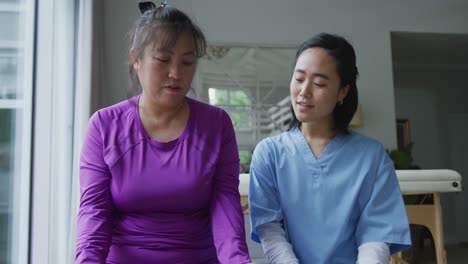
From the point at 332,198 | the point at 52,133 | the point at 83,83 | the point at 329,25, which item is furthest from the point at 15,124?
the point at 329,25

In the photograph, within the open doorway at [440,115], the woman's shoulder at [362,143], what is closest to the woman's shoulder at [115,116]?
the woman's shoulder at [362,143]

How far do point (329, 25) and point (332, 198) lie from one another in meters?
2.63

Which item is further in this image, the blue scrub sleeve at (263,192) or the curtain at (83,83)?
the curtain at (83,83)

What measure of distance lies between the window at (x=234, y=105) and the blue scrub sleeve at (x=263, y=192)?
202 centimetres

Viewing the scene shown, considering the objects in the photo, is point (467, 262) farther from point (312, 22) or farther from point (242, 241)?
point (242, 241)

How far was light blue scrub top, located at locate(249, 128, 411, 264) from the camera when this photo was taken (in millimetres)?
943

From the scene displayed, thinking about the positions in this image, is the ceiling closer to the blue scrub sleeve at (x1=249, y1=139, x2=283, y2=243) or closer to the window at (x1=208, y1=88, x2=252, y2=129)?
the window at (x1=208, y1=88, x2=252, y2=129)

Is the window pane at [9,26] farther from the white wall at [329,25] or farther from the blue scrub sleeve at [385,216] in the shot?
the blue scrub sleeve at [385,216]

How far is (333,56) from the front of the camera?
1.00 m

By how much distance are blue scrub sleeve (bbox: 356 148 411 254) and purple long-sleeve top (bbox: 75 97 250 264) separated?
11.7 inches

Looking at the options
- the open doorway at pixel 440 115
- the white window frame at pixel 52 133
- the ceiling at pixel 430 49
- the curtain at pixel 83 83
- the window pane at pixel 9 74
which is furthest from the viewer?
the open doorway at pixel 440 115

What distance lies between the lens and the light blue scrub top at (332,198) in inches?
37.1

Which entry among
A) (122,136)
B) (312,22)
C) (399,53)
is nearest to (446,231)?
(399,53)

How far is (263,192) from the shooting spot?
1004 mm
